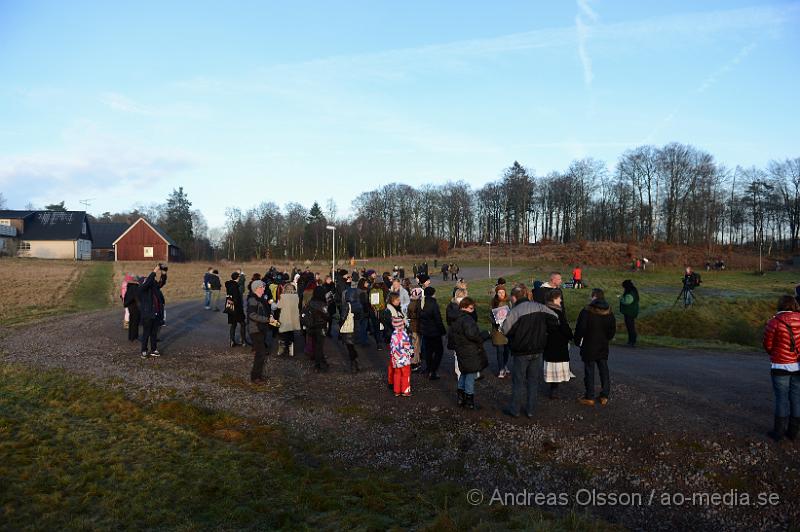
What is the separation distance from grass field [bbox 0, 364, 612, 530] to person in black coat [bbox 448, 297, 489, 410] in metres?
2.45

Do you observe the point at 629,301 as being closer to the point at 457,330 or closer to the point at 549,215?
the point at 457,330

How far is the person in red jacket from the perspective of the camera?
6.39 metres

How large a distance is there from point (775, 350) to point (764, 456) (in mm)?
1282

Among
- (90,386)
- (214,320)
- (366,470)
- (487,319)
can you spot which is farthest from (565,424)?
(214,320)

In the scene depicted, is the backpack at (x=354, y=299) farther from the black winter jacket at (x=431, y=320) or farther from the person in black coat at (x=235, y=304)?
the black winter jacket at (x=431, y=320)

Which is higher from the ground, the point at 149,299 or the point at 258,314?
the point at 149,299

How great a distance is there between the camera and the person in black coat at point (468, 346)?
817cm

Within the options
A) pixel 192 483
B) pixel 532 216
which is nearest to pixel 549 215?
pixel 532 216

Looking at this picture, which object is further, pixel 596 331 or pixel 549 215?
pixel 549 215

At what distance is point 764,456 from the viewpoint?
6227 millimetres

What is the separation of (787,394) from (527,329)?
3.21 meters

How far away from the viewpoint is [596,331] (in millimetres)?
8109

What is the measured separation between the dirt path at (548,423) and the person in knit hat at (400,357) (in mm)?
258

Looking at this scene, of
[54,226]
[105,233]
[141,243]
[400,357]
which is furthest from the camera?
[105,233]
